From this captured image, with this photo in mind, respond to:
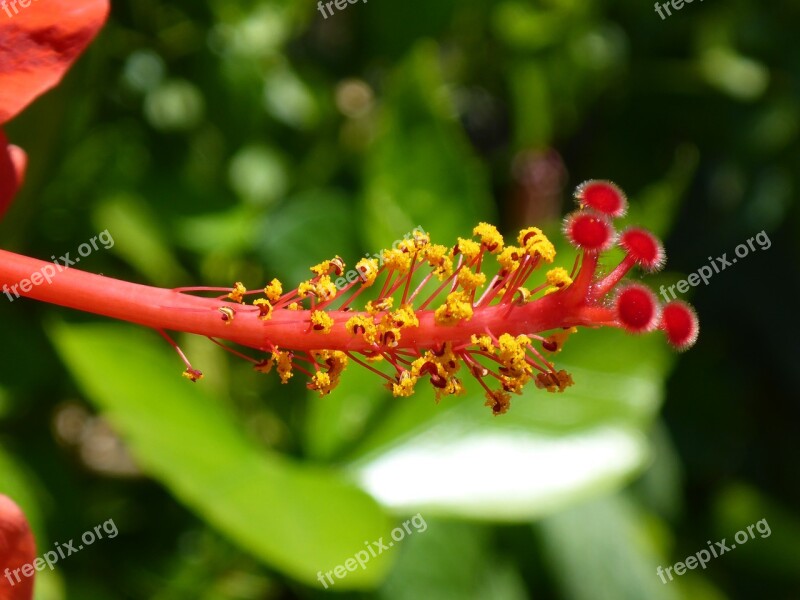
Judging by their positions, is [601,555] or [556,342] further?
[601,555]

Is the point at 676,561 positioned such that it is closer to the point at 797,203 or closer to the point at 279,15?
the point at 797,203

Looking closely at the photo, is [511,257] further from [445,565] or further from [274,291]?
[445,565]

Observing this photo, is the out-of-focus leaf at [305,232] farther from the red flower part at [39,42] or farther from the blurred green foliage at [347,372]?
the red flower part at [39,42]

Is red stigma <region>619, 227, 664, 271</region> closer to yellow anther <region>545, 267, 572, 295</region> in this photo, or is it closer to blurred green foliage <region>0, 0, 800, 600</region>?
yellow anther <region>545, 267, 572, 295</region>

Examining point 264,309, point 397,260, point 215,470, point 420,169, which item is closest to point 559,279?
point 397,260

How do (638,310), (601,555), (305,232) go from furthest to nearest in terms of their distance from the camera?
(601,555) → (305,232) → (638,310)
